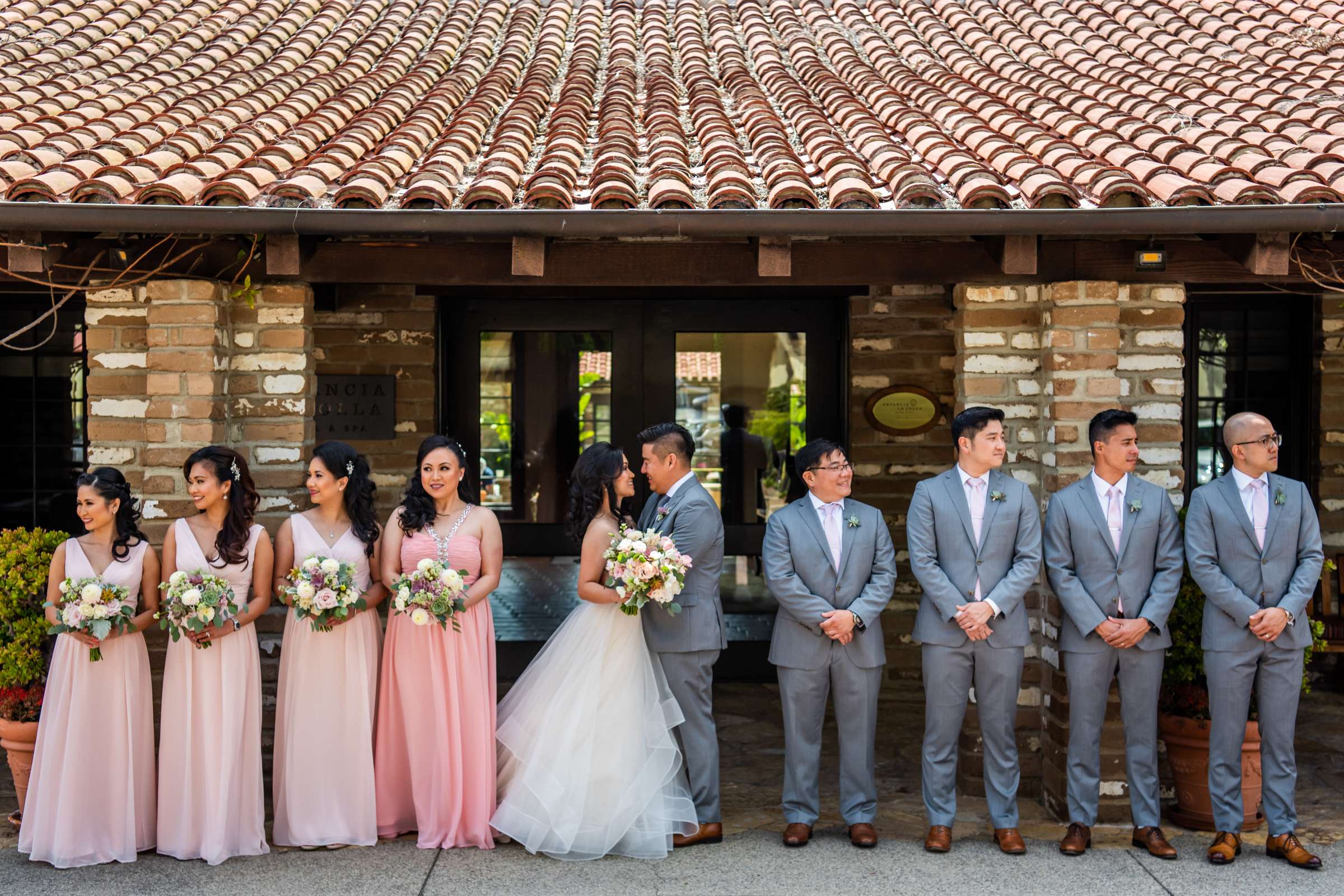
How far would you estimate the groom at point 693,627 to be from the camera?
5.07 m

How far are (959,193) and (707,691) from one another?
2.50 m

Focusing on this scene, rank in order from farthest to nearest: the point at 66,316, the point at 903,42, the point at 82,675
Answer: the point at 903,42
the point at 66,316
the point at 82,675

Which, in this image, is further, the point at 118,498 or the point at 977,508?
the point at 977,508

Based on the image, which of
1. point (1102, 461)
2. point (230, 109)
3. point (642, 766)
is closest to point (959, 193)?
point (1102, 461)

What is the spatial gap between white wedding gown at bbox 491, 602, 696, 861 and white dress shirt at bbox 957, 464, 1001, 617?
1.50 m

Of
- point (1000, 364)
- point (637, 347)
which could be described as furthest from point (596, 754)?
point (637, 347)

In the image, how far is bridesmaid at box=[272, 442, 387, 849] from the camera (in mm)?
4969

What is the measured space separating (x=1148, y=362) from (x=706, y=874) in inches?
125

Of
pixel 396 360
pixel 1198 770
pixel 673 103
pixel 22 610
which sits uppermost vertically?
pixel 673 103

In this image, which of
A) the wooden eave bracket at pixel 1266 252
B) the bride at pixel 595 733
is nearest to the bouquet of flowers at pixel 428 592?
the bride at pixel 595 733

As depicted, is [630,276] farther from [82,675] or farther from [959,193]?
[82,675]

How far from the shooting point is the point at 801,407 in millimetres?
7969

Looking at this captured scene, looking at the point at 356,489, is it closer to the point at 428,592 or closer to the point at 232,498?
the point at 232,498

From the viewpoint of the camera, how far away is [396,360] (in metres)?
7.75
